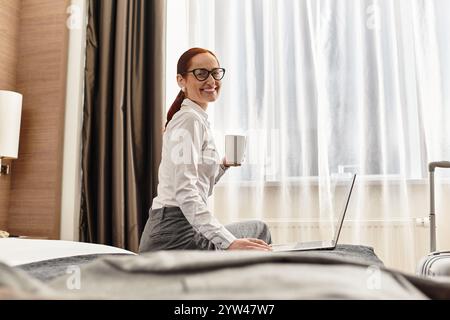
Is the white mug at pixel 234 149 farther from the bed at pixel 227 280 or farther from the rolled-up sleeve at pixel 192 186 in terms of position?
the bed at pixel 227 280

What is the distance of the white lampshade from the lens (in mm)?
2432

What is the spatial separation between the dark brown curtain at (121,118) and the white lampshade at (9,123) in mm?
379

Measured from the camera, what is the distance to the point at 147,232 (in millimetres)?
1469

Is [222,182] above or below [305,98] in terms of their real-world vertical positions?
below

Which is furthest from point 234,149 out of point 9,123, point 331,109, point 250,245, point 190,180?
point 9,123

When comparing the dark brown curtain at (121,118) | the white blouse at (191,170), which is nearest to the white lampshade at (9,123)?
the dark brown curtain at (121,118)

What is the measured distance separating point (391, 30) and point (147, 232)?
191 cm

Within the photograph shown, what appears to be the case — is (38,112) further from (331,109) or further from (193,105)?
(331,109)

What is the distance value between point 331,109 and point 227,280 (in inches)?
94.7

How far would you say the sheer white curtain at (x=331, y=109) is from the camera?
8.46ft

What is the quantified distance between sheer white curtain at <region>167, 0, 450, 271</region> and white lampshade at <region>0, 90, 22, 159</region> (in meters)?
0.84
